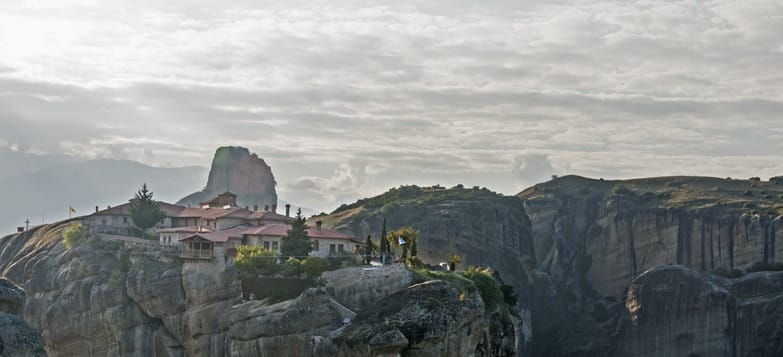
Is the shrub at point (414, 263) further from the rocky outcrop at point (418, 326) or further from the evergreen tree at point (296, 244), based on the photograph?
the rocky outcrop at point (418, 326)

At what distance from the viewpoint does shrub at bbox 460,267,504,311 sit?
11762 centimetres

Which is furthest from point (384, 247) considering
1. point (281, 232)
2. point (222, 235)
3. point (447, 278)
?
point (222, 235)

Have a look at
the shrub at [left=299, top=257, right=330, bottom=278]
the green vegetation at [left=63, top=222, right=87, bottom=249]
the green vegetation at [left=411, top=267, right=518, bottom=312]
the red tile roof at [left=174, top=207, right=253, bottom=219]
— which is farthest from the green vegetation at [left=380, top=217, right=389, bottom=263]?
the green vegetation at [left=63, top=222, right=87, bottom=249]

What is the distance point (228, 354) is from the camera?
371 feet

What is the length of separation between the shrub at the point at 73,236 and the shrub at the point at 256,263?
2369cm

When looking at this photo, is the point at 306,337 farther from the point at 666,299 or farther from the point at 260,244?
the point at 666,299

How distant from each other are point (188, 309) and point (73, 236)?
21717 millimetres

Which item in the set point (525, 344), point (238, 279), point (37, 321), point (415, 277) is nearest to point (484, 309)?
point (415, 277)

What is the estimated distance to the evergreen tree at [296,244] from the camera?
117500 millimetres

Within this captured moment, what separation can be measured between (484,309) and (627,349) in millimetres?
89526

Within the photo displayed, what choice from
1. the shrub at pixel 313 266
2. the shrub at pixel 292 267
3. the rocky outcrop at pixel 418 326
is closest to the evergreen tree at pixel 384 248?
the shrub at pixel 313 266

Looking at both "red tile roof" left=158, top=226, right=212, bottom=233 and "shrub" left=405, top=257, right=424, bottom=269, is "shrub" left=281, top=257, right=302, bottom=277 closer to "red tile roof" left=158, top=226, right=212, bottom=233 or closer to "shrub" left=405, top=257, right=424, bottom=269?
"shrub" left=405, top=257, right=424, bottom=269

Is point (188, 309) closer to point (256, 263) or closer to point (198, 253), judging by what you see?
point (198, 253)

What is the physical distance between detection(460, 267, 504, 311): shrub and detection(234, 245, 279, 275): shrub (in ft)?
60.3
